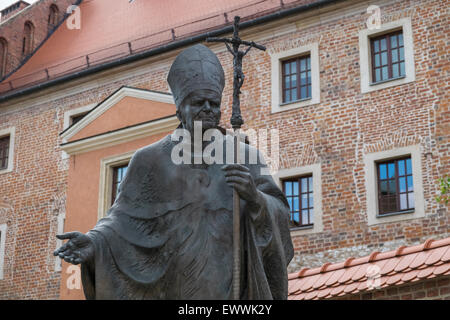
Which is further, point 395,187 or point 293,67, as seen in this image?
point 293,67

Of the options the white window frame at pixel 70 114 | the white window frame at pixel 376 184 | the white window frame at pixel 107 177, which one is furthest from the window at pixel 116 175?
the white window frame at pixel 376 184

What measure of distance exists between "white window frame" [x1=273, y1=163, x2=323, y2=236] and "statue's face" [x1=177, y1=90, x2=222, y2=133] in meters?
15.6

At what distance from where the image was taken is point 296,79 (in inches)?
861

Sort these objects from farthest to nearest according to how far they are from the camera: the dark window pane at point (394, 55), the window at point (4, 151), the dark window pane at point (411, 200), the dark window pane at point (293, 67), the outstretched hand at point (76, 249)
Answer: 1. the window at point (4, 151)
2. the dark window pane at point (293, 67)
3. the dark window pane at point (394, 55)
4. the dark window pane at point (411, 200)
5. the outstretched hand at point (76, 249)

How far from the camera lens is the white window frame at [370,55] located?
20.0m

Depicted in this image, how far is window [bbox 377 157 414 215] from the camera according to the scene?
1914cm

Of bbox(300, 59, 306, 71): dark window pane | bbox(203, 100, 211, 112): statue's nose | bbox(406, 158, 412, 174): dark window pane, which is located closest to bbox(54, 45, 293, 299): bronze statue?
bbox(203, 100, 211, 112): statue's nose

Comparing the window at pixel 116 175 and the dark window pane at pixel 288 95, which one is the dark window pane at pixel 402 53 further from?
the window at pixel 116 175

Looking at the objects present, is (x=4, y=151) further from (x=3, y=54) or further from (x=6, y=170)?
(x=3, y=54)

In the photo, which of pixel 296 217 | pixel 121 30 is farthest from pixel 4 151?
pixel 296 217

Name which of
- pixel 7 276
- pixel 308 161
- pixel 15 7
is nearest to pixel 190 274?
pixel 308 161

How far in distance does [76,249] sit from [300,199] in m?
16.6

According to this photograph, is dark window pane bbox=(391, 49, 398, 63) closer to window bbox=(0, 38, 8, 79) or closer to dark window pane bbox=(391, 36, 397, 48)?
dark window pane bbox=(391, 36, 397, 48)

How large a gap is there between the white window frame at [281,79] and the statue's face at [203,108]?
656 inches
